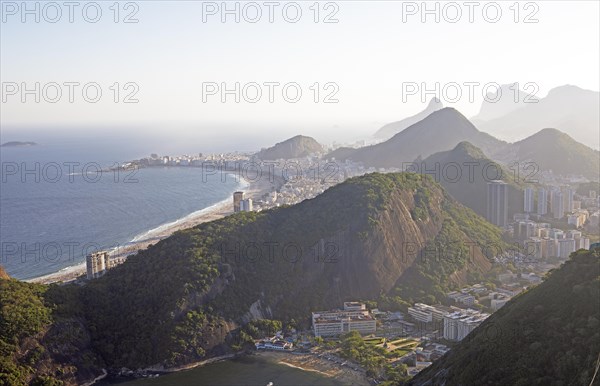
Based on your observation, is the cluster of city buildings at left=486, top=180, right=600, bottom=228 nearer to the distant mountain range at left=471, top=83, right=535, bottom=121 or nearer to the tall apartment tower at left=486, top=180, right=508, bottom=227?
the tall apartment tower at left=486, top=180, right=508, bottom=227

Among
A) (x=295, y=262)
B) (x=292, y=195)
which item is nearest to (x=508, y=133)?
(x=292, y=195)

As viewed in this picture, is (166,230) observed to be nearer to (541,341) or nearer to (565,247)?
(565,247)

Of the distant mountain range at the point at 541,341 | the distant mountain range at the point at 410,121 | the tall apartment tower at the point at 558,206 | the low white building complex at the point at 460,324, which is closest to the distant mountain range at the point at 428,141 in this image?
the tall apartment tower at the point at 558,206

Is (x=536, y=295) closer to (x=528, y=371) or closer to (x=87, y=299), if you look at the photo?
(x=528, y=371)

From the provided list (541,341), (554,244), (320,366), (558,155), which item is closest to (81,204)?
(320,366)

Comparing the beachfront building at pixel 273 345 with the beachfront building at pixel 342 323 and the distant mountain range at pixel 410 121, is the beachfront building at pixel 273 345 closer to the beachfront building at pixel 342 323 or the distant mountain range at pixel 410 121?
the beachfront building at pixel 342 323

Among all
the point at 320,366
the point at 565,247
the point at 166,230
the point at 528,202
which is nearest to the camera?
the point at 320,366
